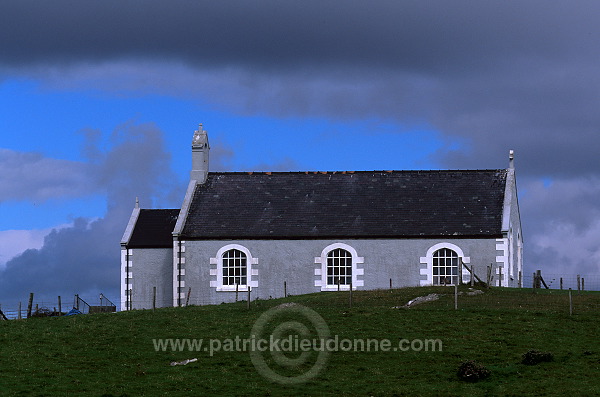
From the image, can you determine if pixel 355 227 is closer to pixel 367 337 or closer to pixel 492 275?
pixel 492 275

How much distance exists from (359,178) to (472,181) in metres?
Result: 7.51

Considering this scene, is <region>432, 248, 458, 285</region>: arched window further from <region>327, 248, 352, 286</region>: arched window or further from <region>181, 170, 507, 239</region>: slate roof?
<region>327, 248, 352, 286</region>: arched window

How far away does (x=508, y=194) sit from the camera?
188ft

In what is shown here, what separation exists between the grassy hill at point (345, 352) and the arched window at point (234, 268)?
8208 millimetres

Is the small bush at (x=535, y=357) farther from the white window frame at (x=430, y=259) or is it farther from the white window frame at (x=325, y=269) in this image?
the white window frame at (x=325, y=269)

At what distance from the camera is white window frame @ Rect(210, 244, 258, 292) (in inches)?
2216

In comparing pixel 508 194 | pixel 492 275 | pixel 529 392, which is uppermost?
pixel 508 194

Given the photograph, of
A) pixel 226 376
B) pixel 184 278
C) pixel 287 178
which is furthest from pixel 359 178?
pixel 226 376

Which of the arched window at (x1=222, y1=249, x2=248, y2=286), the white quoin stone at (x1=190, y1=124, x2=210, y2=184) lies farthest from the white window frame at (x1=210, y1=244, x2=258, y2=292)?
the white quoin stone at (x1=190, y1=124, x2=210, y2=184)

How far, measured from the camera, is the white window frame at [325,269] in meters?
55.5

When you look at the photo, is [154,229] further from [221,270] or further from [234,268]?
[234,268]

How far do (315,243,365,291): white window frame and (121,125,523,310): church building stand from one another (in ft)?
0.20

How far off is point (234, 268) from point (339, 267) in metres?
6.59

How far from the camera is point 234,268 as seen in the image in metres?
56.8
